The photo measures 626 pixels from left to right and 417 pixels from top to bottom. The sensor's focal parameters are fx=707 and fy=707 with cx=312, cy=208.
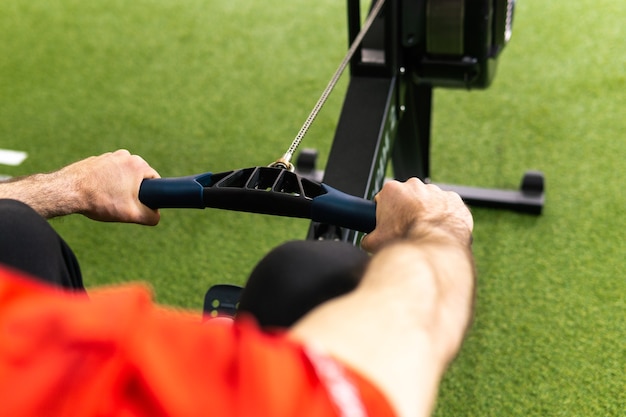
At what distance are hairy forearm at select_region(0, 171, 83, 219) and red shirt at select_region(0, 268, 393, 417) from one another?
1.79 ft

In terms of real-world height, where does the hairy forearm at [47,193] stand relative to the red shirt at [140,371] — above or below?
below

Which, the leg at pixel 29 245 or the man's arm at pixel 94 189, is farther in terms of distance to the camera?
the man's arm at pixel 94 189

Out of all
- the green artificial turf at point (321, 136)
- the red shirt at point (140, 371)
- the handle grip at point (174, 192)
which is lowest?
the green artificial turf at point (321, 136)

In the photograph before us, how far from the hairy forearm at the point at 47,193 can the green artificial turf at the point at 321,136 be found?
2.29 feet

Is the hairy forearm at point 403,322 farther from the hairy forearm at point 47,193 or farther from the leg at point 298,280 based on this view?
the hairy forearm at point 47,193

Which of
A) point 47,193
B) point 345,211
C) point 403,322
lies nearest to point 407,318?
point 403,322

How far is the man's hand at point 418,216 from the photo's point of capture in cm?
82

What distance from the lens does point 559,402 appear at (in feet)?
4.71

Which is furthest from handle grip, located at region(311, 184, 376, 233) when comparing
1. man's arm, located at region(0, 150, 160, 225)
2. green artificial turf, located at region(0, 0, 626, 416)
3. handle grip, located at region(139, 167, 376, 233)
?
green artificial turf, located at region(0, 0, 626, 416)

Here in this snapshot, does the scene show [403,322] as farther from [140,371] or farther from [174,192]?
[174,192]

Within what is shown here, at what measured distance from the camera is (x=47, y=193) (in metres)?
1.04

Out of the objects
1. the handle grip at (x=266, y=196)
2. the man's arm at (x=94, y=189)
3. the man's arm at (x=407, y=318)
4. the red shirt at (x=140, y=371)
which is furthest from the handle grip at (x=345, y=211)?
the red shirt at (x=140, y=371)

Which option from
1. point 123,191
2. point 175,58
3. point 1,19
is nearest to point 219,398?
point 123,191

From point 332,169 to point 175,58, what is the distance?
1448 millimetres
